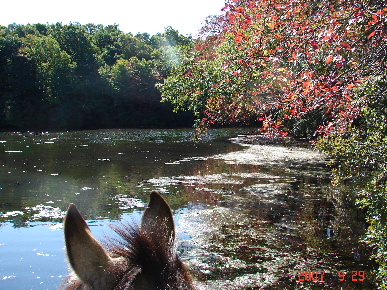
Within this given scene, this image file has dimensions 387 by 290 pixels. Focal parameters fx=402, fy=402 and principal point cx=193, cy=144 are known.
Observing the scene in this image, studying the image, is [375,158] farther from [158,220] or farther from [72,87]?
[72,87]

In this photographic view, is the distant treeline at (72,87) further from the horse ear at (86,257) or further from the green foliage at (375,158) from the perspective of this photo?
the horse ear at (86,257)

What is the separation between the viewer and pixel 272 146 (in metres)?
26.8

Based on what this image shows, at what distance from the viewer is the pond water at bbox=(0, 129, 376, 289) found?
6.85 metres

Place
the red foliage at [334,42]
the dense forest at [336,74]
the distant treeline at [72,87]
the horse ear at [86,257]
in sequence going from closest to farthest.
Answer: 1. the horse ear at [86,257]
2. the red foliage at [334,42]
3. the dense forest at [336,74]
4. the distant treeline at [72,87]

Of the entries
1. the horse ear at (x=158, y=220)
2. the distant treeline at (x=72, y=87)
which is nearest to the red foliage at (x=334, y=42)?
the horse ear at (x=158, y=220)

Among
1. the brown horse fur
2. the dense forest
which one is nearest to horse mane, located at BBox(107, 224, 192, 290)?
the brown horse fur

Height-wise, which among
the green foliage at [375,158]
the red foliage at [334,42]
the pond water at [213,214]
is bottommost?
the pond water at [213,214]

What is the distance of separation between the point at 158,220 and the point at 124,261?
0.24 metres

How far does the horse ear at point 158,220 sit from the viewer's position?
1.45 meters

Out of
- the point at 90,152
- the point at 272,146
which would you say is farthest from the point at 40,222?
the point at 272,146

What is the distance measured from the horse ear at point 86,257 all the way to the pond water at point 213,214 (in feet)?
0.74

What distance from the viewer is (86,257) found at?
4.22ft

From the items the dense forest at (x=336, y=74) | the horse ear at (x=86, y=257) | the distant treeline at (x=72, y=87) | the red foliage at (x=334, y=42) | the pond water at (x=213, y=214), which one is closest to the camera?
the horse ear at (x=86, y=257)

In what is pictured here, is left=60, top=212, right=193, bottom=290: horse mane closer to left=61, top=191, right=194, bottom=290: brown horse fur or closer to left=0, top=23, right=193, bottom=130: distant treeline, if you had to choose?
left=61, top=191, right=194, bottom=290: brown horse fur
